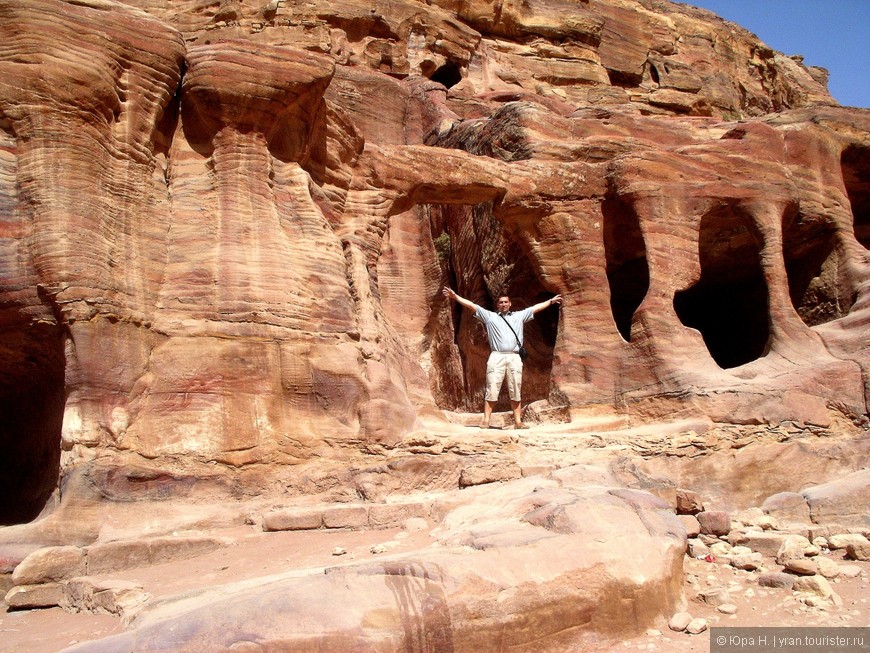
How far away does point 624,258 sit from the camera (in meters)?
13.8

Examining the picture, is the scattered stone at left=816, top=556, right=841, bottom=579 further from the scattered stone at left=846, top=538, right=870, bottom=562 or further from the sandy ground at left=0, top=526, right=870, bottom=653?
the scattered stone at left=846, top=538, right=870, bottom=562

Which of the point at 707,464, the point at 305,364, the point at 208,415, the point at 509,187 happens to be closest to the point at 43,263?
the point at 208,415

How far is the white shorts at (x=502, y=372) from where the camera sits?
10.8 metres

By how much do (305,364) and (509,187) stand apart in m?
4.98

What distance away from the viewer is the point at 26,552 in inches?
252

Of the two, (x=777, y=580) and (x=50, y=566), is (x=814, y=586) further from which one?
(x=50, y=566)

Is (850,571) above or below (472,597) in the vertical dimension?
below

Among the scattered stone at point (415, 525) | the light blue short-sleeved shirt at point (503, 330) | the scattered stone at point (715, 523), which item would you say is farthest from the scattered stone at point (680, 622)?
the light blue short-sleeved shirt at point (503, 330)

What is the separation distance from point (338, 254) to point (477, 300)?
19.3 ft

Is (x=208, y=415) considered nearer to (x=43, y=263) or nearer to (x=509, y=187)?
(x=43, y=263)

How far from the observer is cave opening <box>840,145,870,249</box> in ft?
48.3

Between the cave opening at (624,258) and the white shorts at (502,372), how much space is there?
3233mm

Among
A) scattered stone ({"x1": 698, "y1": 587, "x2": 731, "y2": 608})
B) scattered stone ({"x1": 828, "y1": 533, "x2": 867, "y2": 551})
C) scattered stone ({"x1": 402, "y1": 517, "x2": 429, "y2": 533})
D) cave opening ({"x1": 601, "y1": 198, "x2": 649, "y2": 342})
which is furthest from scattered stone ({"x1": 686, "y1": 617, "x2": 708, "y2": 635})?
cave opening ({"x1": 601, "y1": 198, "x2": 649, "y2": 342})

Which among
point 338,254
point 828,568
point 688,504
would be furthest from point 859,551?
point 338,254
